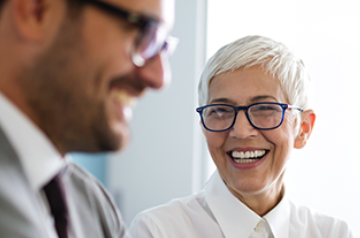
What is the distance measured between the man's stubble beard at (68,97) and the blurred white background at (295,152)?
54.8 inches

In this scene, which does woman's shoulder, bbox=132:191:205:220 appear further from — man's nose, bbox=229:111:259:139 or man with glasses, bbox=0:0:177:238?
man with glasses, bbox=0:0:177:238

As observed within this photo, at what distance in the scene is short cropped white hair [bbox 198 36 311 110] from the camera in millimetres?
1261

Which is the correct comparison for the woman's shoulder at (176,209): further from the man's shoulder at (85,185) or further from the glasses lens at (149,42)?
the glasses lens at (149,42)

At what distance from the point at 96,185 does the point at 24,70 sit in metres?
0.44

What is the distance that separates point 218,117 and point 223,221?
0.39 meters

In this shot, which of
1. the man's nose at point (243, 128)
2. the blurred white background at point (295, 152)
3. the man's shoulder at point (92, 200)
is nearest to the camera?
the man's shoulder at point (92, 200)

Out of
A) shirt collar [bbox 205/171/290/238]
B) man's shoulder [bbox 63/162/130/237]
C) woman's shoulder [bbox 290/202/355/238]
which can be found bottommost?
woman's shoulder [bbox 290/202/355/238]

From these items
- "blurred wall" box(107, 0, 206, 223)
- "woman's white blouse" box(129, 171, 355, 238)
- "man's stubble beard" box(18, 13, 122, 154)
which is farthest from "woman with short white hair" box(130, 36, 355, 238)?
"blurred wall" box(107, 0, 206, 223)

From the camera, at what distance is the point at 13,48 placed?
1.92 ft

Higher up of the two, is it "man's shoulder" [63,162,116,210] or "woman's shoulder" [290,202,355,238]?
"man's shoulder" [63,162,116,210]

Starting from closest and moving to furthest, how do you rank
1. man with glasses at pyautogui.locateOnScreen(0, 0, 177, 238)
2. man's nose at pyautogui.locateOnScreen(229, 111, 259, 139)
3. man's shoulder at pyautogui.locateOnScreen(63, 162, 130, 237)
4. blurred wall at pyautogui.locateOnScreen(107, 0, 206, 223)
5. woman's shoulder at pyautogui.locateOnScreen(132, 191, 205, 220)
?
A: man with glasses at pyautogui.locateOnScreen(0, 0, 177, 238) < man's shoulder at pyautogui.locateOnScreen(63, 162, 130, 237) < man's nose at pyautogui.locateOnScreen(229, 111, 259, 139) < woman's shoulder at pyautogui.locateOnScreen(132, 191, 205, 220) < blurred wall at pyautogui.locateOnScreen(107, 0, 206, 223)

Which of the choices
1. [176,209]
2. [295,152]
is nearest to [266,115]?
[176,209]

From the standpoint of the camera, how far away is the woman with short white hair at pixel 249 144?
1.25 meters

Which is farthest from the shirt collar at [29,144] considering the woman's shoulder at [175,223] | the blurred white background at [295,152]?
the blurred white background at [295,152]
